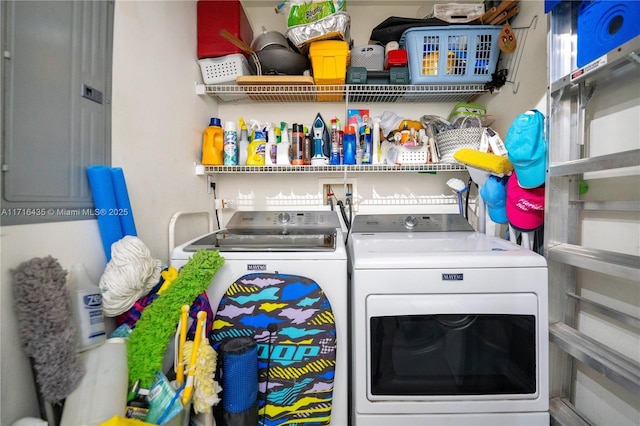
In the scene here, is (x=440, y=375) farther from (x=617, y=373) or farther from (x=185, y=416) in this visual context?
(x=185, y=416)

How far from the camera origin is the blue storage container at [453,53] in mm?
1500

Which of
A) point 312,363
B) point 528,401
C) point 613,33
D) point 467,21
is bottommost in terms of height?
point 528,401

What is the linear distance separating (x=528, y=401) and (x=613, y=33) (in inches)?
50.0

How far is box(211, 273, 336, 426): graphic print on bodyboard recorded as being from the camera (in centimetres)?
101

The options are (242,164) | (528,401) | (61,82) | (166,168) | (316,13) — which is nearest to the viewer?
(61,82)

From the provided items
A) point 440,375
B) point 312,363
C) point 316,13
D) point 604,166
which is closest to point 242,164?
point 316,13

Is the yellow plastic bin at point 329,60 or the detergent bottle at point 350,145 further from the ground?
the yellow plastic bin at point 329,60

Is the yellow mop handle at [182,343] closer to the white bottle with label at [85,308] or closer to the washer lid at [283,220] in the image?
the white bottle with label at [85,308]

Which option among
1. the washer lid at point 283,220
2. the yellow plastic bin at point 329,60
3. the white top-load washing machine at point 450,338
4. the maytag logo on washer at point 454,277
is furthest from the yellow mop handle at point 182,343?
the yellow plastic bin at point 329,60

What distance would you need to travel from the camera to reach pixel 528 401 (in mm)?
993

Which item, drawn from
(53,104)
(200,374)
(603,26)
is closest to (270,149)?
(53,104)

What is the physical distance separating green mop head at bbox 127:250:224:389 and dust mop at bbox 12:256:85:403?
15 centimetres

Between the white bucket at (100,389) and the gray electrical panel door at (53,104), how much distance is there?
40 cm

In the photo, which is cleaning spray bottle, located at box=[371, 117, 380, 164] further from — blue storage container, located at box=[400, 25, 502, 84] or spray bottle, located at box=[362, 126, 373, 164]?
blue storage container, located at box=[400, 25, 502, 84]
